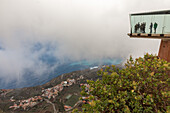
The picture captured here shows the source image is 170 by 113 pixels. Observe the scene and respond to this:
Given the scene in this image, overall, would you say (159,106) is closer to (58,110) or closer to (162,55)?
(162,55)

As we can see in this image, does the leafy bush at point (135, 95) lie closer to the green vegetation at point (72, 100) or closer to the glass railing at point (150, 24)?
the glass railing at point (150, 24)

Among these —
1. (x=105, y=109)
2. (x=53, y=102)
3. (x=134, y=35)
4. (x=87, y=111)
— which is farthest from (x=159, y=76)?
(x=53, y=102)

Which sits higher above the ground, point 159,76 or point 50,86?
point 159,76

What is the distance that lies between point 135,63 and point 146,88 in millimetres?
2287

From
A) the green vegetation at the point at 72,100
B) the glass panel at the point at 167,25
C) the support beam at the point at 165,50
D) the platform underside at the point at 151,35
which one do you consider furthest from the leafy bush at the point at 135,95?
the green vegetation at the point at 72,100

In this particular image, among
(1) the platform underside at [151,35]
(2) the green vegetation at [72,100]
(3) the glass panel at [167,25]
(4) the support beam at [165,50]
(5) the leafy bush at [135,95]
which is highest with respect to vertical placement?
(3) the glass panel at [167,25]

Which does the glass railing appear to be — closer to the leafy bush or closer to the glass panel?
the glass panel

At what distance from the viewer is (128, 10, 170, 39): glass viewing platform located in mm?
8594

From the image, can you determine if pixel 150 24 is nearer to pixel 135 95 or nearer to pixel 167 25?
pixel 167 25

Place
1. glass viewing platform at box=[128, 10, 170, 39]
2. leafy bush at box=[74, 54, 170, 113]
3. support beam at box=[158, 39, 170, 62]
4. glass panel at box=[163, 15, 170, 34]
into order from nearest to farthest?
leafy bush at box=[74, 54, 170, 113]
glass panel at box=[163, 15, 170, 34]
glass viewing platform at box=[128, 10, 170, 39]
support beam at box=[158, 39, 170, 62]

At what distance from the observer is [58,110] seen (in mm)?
107938

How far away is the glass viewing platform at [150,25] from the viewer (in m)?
8.59

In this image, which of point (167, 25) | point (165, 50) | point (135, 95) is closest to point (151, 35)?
point (167, 25)

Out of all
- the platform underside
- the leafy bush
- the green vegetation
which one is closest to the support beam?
the platform underside
